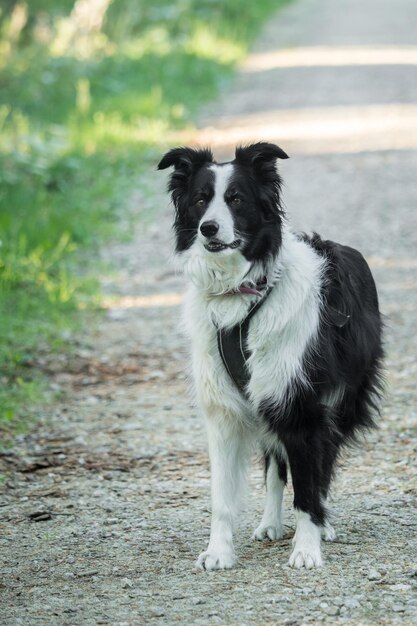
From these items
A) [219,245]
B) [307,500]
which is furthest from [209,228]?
[307,500]

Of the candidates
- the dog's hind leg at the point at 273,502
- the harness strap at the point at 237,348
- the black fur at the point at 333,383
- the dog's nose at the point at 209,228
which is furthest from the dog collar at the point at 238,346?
the dog's hind leg at the point at 273,502

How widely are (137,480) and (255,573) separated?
1393mm

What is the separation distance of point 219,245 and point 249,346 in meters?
0.43

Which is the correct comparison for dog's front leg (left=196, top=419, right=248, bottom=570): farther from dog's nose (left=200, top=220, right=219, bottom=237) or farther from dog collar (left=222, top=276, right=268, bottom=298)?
dog's nose (left=200, top=220, right=219, bottom=237)

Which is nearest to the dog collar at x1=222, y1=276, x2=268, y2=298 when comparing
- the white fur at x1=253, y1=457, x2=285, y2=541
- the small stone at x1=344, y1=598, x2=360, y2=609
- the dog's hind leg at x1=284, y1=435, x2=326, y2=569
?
the dog's hind leg at x1=284, y1=435, x2=326, y2=569

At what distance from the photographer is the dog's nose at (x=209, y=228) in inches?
169

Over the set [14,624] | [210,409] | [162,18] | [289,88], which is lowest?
[14,624]

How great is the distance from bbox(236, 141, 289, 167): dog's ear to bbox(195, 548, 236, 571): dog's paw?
1.61 metres

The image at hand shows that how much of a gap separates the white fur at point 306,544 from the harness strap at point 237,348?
58 cm

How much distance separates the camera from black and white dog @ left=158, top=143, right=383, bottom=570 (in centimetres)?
429

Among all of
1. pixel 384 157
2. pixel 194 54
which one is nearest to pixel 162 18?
pixel 194 54

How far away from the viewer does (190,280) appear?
4543mm

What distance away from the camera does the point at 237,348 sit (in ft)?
14.4

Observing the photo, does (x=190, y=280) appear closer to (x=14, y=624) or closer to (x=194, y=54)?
(x=14, y=624)
